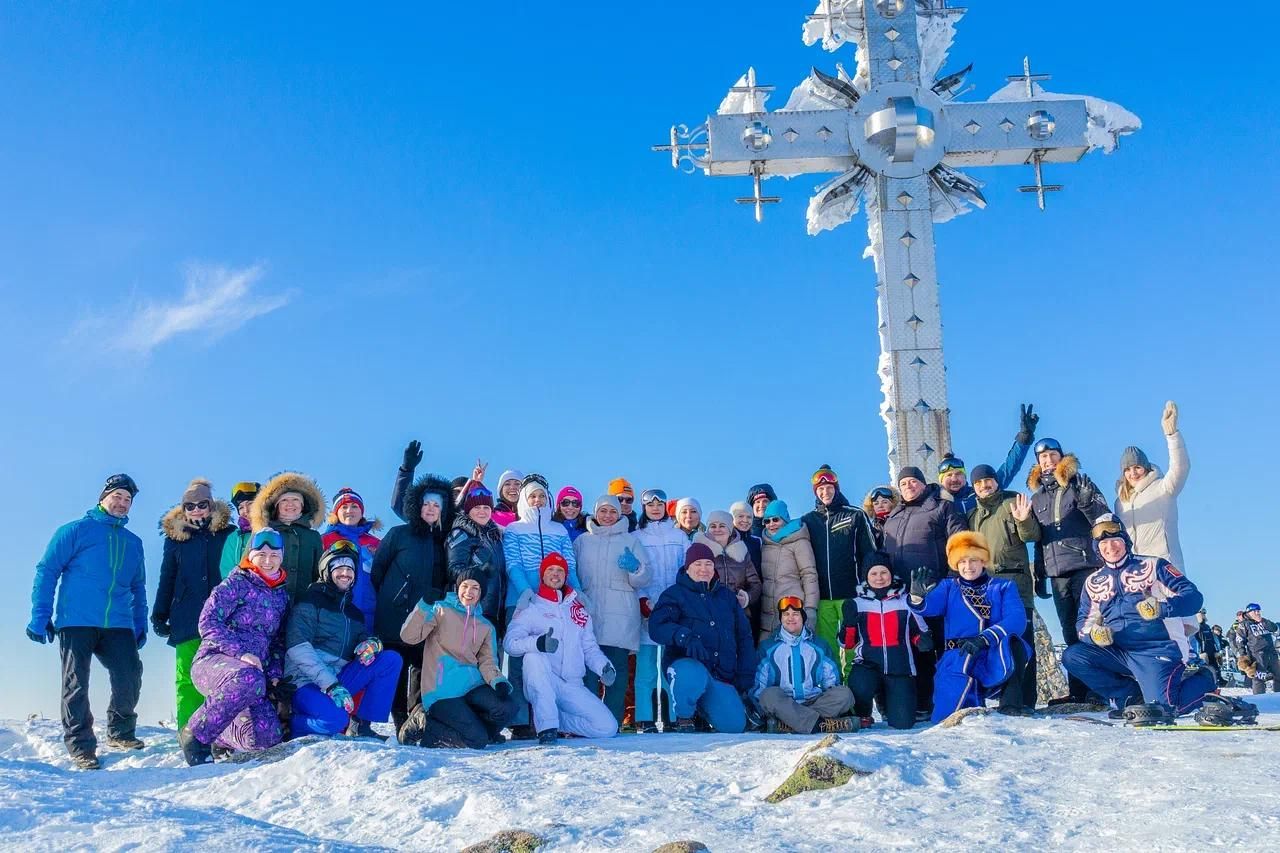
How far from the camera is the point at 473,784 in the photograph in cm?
467

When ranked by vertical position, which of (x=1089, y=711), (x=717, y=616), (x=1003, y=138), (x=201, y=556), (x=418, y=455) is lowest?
(x=1089, y=711)

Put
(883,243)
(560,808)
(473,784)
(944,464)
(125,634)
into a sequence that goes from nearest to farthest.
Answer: (560,808), (473,784), (125,634), (944,464), (883,243)

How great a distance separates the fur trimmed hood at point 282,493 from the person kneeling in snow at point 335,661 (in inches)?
21.0

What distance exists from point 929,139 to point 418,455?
6867mm

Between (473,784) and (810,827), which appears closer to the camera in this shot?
(810,827)

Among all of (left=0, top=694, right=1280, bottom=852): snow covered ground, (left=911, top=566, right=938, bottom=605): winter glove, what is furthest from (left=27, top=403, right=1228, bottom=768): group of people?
(left=0, top=694, right=1280, bottom=852): snow covered ground

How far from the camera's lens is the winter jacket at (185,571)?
7.47 metres

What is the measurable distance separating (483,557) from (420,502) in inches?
23.7

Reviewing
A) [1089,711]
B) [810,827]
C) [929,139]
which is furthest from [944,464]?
[810,827]

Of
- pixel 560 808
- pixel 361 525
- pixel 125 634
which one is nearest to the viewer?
pixel 560 808

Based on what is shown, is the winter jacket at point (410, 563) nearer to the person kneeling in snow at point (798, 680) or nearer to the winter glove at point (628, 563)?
the winter glove at point (628, 563)

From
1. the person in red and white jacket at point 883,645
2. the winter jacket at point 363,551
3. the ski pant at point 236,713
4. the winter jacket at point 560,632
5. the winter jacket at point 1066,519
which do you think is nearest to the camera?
the ski pant at point 236,713

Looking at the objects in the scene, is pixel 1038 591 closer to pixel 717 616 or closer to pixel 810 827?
pixel 717 616

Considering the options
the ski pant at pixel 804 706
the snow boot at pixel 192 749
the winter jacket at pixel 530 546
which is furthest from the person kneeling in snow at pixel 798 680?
the snow boot at pixel 192 749
